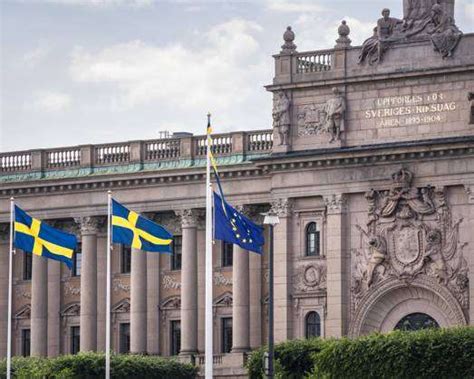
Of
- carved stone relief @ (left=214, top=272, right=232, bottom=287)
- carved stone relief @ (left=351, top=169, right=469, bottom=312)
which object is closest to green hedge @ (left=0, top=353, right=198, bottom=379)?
carved stone relief @ (left=214, top=272, right=232, bottom=287)

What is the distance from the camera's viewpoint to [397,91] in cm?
11944

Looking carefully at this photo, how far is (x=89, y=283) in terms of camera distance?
5153 inches

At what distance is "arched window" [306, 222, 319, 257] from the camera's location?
121688 millimetres

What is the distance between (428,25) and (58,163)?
1016 inches

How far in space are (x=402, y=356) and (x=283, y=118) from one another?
58.9ft

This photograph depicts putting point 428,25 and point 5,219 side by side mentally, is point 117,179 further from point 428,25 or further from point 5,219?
point 428,25

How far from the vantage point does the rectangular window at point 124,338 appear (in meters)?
131

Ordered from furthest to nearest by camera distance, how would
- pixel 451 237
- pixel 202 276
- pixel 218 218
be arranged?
pixel 202 276, pixel 451 237, pixel 218 218

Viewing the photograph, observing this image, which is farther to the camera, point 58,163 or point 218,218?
point 58,163

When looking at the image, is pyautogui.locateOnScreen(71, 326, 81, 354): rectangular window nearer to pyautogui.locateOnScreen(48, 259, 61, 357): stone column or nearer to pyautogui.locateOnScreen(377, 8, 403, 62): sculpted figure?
pyautogui.locateOnScreen(48, 259, 61, 357): stone column

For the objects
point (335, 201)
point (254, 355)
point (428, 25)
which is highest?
point (428, 25)

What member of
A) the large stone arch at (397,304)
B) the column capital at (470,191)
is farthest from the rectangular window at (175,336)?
the column capital at (470,191)

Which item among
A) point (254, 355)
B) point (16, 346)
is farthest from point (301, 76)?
point (16, 346)

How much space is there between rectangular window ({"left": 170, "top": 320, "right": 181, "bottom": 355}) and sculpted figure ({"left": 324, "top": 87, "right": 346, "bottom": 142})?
50.1ft
